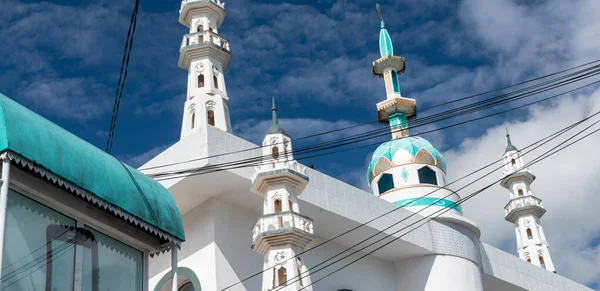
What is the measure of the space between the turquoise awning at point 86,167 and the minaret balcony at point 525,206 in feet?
64.1

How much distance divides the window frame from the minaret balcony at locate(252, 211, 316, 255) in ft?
17.3

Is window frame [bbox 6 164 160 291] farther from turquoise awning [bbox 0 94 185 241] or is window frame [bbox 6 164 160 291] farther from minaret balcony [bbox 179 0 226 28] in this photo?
minaret balcony [bbox 179 0 226 28]

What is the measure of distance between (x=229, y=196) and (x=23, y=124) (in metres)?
8.46

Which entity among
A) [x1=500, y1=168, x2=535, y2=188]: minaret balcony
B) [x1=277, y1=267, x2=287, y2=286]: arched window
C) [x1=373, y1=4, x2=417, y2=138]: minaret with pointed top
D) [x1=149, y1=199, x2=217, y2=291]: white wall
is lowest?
[x1=277, y1=267, x2=287, y2=286]: arched window

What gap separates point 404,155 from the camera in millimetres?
22453

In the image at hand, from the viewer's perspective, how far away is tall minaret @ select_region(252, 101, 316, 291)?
14.0 metres

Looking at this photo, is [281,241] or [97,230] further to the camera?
[281,241]

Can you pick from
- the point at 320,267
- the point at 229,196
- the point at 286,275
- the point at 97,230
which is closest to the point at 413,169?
the point at 320,267

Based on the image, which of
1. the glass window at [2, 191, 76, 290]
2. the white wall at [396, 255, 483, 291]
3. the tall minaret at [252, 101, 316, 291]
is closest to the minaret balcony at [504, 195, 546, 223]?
the white wall at [396, 255, 483, 291]

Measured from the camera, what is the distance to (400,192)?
2156 centimetres

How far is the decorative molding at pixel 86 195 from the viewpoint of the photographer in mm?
7590

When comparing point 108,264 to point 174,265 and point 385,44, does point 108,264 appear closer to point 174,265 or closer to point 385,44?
point 174,265

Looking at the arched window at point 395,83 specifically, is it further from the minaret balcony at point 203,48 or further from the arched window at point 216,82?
the arched window at point 216,82

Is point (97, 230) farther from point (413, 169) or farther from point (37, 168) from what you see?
point (413, 169)
